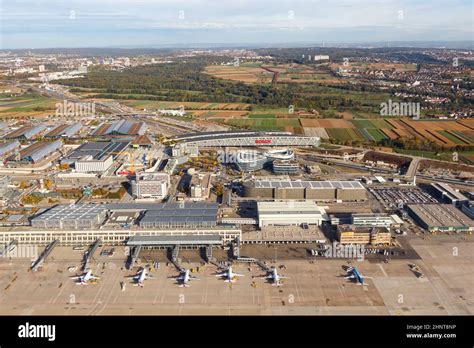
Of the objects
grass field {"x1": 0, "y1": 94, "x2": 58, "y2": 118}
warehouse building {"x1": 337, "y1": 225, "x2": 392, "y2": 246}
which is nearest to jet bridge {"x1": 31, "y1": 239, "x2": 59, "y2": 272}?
warehouse building {"x1": 337, "y1": 225, "x2": 392, "y2": 246}

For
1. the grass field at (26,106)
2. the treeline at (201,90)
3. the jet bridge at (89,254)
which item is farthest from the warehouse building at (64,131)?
the jet bridge at (89,254)

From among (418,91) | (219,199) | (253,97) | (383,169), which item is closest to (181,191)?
(219,199)

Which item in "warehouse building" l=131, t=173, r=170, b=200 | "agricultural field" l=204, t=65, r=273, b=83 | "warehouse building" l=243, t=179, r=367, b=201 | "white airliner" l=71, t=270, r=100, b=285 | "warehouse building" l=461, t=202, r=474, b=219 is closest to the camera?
"white airliner" l=71, t=270, r=100, b=285

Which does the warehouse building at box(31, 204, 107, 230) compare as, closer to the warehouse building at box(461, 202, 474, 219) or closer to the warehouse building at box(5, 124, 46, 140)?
the warehouse building at box(461, 202, 474, 219)

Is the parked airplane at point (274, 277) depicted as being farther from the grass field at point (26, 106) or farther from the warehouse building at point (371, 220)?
the grass field at point (26, 106)

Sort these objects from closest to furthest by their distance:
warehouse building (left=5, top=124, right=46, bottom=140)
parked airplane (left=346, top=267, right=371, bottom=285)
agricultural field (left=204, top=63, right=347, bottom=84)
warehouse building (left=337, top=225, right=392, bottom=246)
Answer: parked airplane (left=346, top=267, right=371, bottom=285) < warehouse building (left=337, top=225, right=392, bottom=246) < warehouse building (left=5, top=124, right=46, bottom=140) < agricultural field (left=204, top=63, right=347, bottom=84)

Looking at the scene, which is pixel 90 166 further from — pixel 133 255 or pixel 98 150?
pixel 133 255
